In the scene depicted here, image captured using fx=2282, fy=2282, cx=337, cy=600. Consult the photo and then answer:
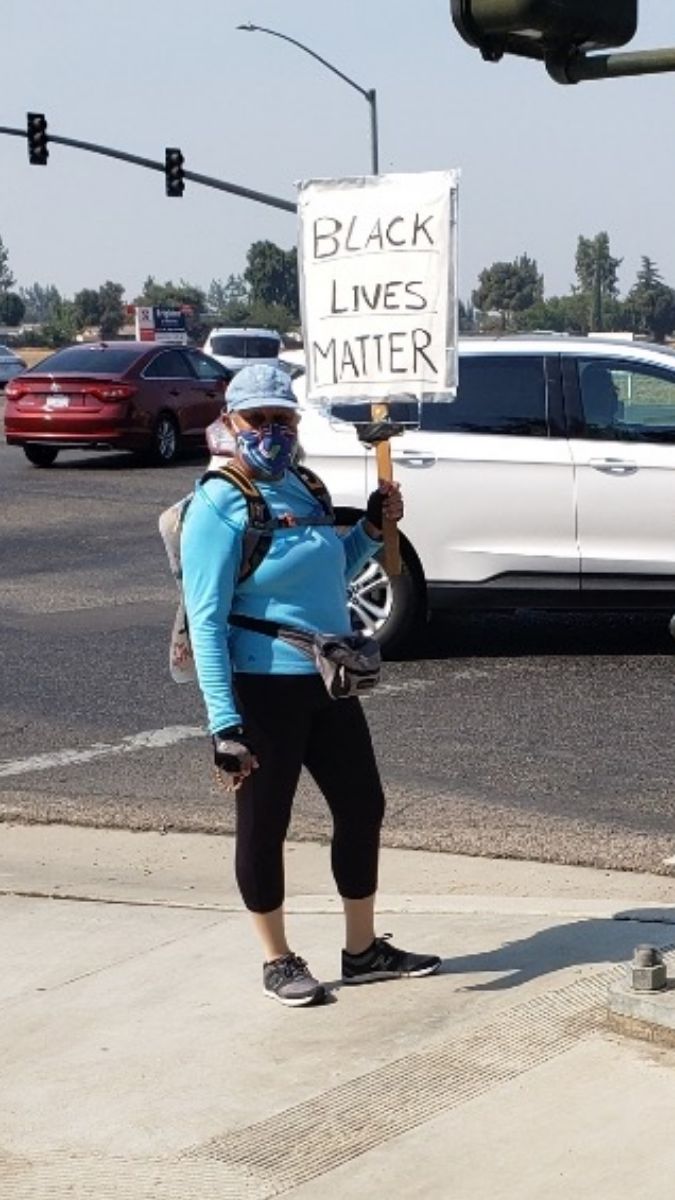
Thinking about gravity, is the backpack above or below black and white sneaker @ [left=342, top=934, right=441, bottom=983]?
above

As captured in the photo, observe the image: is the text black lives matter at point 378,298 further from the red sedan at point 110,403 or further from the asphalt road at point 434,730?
the red sedan at point 110,403

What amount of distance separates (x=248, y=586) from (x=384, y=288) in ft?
3.57

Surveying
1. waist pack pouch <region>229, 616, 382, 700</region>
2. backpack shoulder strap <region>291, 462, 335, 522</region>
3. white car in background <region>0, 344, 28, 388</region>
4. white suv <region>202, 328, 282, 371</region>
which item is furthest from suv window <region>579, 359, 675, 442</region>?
white car in background <region>0, 344, 28, 388</region>

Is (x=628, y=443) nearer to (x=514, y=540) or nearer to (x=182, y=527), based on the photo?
(x=514, y=540)

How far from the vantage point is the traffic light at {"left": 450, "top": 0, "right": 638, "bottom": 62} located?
5.24 meters

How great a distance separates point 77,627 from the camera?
44.8 feet

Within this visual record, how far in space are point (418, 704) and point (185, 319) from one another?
248 feet

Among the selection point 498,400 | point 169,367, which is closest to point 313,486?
point 498,400

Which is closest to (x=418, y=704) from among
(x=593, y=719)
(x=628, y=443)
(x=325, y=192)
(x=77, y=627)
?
(x=593, y=719)

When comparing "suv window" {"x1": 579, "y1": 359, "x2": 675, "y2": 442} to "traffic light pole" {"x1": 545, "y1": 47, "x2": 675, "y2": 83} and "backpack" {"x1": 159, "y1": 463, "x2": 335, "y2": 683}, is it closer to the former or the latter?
"backpack" {"x1": 159, "y1": 463, "x2": 335, "y2": 683}

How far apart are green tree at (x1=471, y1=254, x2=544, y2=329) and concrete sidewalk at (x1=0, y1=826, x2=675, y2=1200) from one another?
325 ft

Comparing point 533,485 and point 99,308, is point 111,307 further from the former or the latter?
point 533,485

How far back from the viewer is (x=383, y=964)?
626 centimetres

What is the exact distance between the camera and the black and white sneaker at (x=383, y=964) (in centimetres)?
626
